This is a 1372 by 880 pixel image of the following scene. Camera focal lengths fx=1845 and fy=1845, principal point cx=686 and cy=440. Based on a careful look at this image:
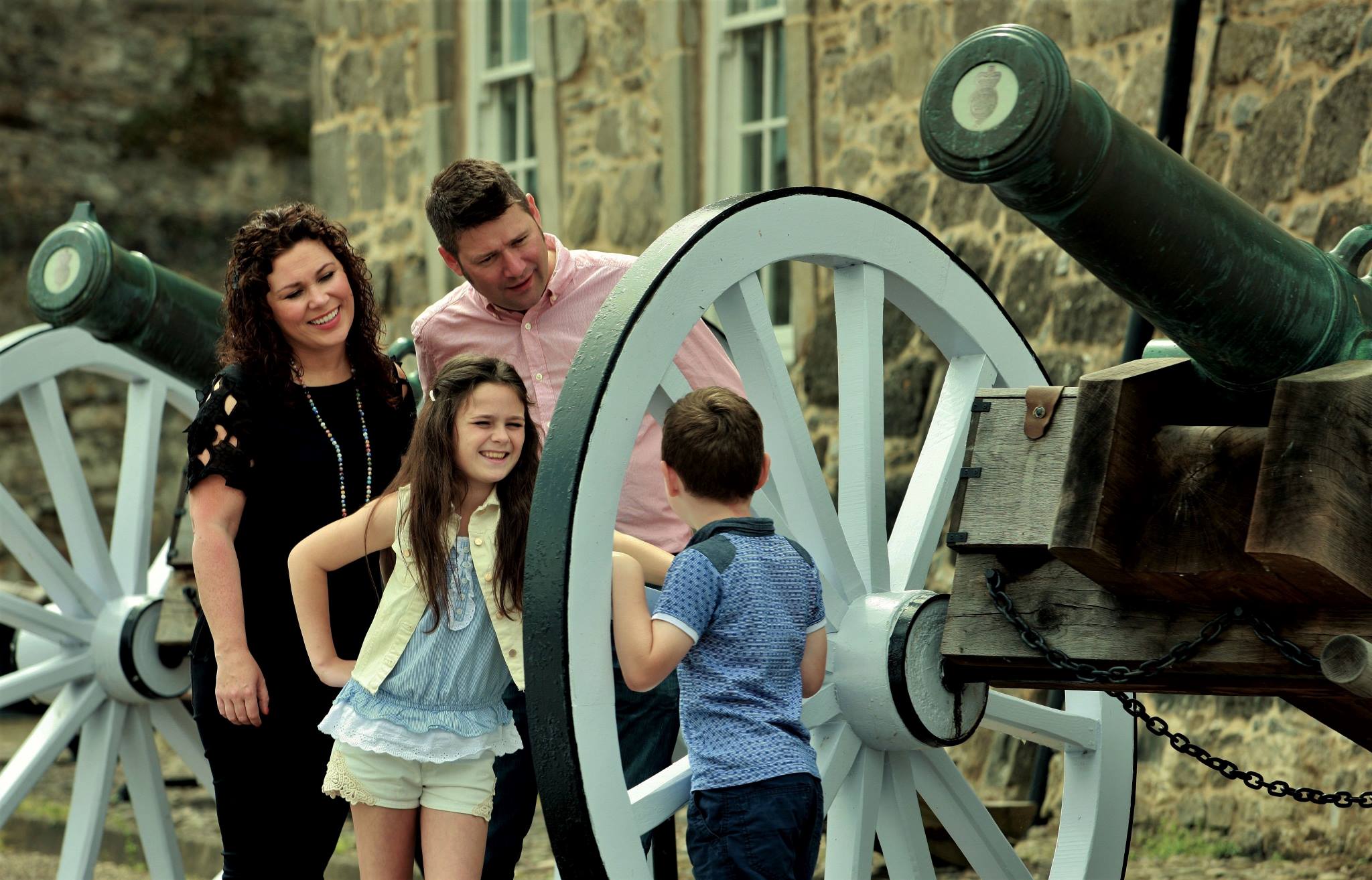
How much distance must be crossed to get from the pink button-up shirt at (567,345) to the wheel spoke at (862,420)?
40 centimetres

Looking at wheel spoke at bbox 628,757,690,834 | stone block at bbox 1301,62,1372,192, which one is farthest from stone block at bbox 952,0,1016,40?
wheel spoke at bbox 628,757,690,834

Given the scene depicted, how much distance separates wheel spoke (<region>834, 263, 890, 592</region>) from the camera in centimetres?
321

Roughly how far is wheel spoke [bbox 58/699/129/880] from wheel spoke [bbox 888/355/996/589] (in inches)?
106

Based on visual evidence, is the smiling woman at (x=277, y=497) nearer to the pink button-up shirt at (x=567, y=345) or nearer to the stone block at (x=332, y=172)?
the pink button-up shirt at (x=567, y=345)

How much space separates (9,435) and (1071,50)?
8.41m

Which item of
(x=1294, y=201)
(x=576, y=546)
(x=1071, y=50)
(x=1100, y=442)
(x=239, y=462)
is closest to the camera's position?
(x=576, y=546)

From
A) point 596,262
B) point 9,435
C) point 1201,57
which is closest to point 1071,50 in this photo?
point 1201,57

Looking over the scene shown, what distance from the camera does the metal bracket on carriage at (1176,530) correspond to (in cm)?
263

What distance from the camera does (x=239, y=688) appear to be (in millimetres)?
3277

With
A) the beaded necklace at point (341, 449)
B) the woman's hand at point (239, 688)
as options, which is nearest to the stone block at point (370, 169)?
the beaded necklace at point (341, 449)

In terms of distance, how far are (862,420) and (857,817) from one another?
2.26 feet

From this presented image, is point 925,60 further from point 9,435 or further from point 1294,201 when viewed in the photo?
point 9,435

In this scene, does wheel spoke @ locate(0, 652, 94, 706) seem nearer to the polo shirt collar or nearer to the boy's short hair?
the polo shirt collar

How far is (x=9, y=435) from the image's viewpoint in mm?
12320
